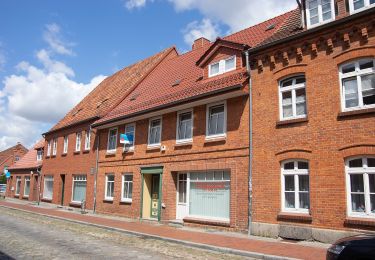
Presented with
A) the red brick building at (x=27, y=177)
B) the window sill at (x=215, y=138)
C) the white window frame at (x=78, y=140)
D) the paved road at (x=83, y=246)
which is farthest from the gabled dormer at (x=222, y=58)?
the red brick building at (x=27, y=177)

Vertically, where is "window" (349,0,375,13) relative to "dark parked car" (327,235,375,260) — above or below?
above

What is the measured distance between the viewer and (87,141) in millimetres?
26484

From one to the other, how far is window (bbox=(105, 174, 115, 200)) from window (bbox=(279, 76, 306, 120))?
41.9 ft

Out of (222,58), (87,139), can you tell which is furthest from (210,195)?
(87,139)

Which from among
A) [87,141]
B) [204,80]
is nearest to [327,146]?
[204,80]

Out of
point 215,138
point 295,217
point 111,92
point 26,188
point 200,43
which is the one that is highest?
point 200,43

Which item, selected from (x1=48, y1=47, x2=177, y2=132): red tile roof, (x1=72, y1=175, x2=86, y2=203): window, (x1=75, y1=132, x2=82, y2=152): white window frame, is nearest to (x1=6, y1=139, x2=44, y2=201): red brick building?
(x1=48, y1=47, x2=177, y2=132): red tile roof

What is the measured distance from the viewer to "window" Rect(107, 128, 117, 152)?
77.2 feet

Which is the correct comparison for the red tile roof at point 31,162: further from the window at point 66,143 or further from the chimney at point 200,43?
the chimney at point 200,43

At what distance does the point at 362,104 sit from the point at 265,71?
4.11 metres

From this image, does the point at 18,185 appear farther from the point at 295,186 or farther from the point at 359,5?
the point at 359,5

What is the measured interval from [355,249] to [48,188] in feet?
97.1

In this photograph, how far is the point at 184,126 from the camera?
18422 millimetres

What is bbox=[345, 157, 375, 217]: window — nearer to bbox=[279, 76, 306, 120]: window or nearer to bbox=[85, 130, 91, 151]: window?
bbox=[279, 76, 306, 120]: window
